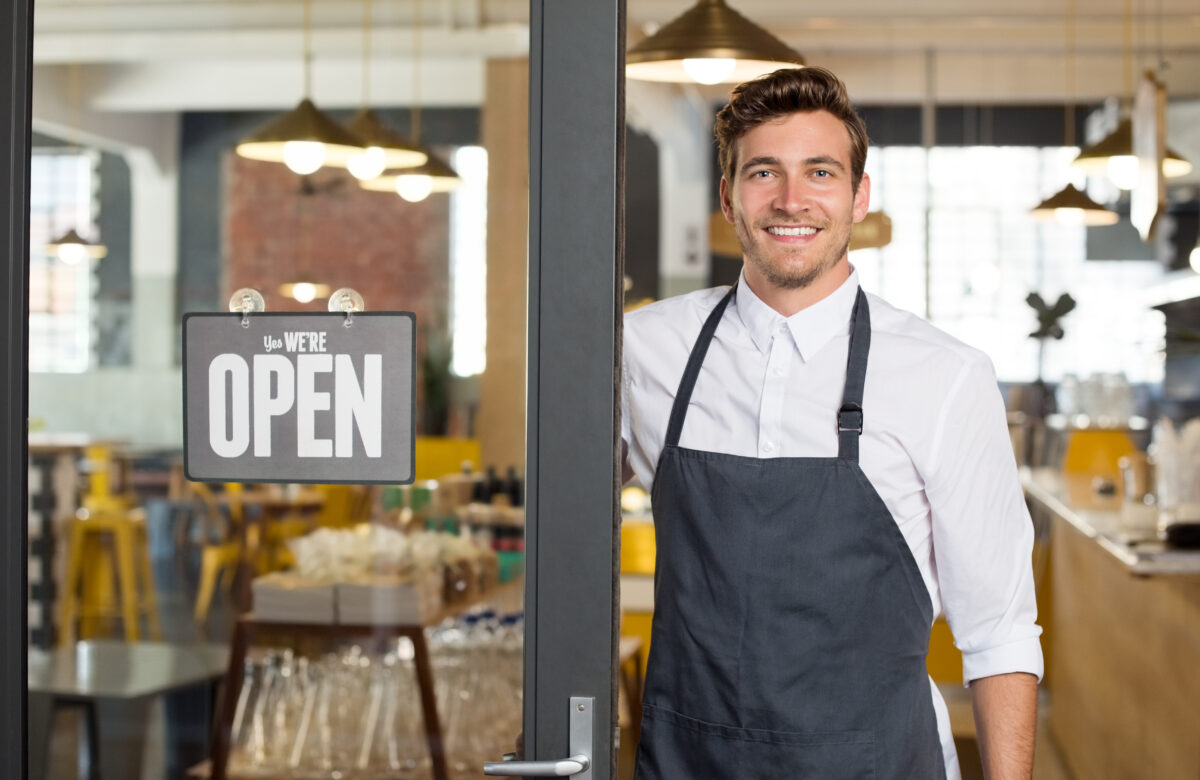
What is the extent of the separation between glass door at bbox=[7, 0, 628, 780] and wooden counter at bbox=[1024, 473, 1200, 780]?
41.5 inches

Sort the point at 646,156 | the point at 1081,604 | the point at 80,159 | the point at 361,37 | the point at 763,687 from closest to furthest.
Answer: the point at 763,687 < the point at 1081,604 < the point at 80,159 < the point at 361,37 < the point at 646,156

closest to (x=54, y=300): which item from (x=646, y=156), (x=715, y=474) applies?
(x=715, y=474)

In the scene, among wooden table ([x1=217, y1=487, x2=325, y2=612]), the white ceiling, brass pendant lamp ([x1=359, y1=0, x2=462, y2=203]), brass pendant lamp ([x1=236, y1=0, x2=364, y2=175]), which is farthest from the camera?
the white ceiling

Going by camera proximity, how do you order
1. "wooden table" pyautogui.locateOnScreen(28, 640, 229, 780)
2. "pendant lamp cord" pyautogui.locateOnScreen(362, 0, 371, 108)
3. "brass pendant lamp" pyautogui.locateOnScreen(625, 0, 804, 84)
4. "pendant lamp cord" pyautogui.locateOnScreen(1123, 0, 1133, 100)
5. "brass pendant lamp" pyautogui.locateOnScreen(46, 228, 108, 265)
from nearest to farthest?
"brass pendant lamp" pyautogui.locateOnScreen(625, 0, 804, 84) < "wooden table" pyautogui.locateOnScreen(28, 640, 229, 780) < "brass pendant lamp" pyautogui.locateOnScreen(46, 228, 108, 265) < "pendant lamp cord" pyautogui.locateOnScreen(362, 0, 371, 108) < "pendant lamp cord" pyautogui.locateOnScreen(1123, 0, 1133, 100)

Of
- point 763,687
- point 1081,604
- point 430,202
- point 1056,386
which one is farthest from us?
point 1056,386

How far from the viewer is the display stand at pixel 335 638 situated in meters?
3.15

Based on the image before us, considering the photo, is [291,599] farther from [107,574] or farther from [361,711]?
[107,574]

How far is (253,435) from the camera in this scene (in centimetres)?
152

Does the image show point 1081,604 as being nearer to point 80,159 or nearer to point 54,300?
point 54,300

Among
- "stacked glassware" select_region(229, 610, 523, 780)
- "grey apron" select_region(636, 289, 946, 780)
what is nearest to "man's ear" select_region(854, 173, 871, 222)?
"grey apron" select_region(636, 289, 946, 780)

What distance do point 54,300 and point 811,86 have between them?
12.8ft

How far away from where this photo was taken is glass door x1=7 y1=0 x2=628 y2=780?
9.60ft

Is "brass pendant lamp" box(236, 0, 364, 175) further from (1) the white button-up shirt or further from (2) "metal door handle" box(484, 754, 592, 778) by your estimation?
(2) "metal door handle" box(484, 754, 592, 778)

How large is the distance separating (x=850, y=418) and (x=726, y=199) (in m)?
0.35
